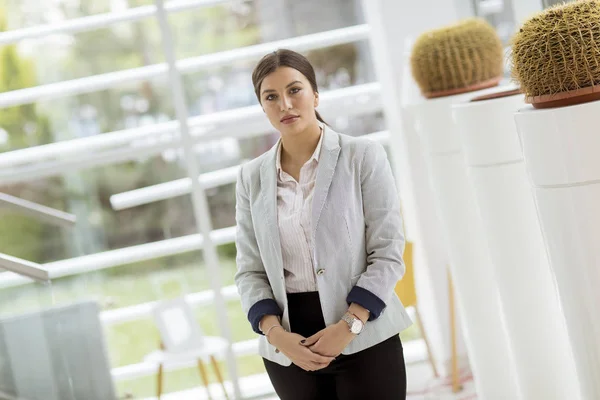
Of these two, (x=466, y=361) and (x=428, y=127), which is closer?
(x=428, y=127)

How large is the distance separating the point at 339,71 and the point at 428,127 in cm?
150

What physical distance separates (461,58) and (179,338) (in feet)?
6.72

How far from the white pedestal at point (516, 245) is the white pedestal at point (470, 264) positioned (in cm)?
49

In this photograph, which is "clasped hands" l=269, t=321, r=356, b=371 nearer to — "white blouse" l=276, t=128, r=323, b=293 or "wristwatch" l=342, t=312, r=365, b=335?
"wristwatch" l=342, t=312, r=365, b=335

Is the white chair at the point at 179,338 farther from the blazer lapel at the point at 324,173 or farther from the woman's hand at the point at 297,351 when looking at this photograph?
the blazer lapel at the point at 324,173

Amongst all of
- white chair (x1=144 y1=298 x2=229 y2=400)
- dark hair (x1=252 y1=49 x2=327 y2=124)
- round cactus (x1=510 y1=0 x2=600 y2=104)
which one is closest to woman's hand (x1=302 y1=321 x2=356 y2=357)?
dark hair (x1=252 y1=49 x2=327 y2=124)

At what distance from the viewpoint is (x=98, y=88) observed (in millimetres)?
4855

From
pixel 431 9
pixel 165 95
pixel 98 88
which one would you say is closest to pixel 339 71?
pixel 431 9

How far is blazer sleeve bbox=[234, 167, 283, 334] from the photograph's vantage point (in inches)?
92.5

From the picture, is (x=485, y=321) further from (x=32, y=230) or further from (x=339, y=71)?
(x=32, y=230)

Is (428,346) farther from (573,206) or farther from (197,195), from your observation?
(573,206)

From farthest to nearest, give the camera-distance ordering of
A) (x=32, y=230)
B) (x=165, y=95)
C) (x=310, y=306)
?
(x=165, y=95) < (x=32, y=230) < (x=310, y=306)

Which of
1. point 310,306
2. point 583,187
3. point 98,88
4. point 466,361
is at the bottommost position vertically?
point 466,361

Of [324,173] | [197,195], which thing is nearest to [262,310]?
[324,173]
